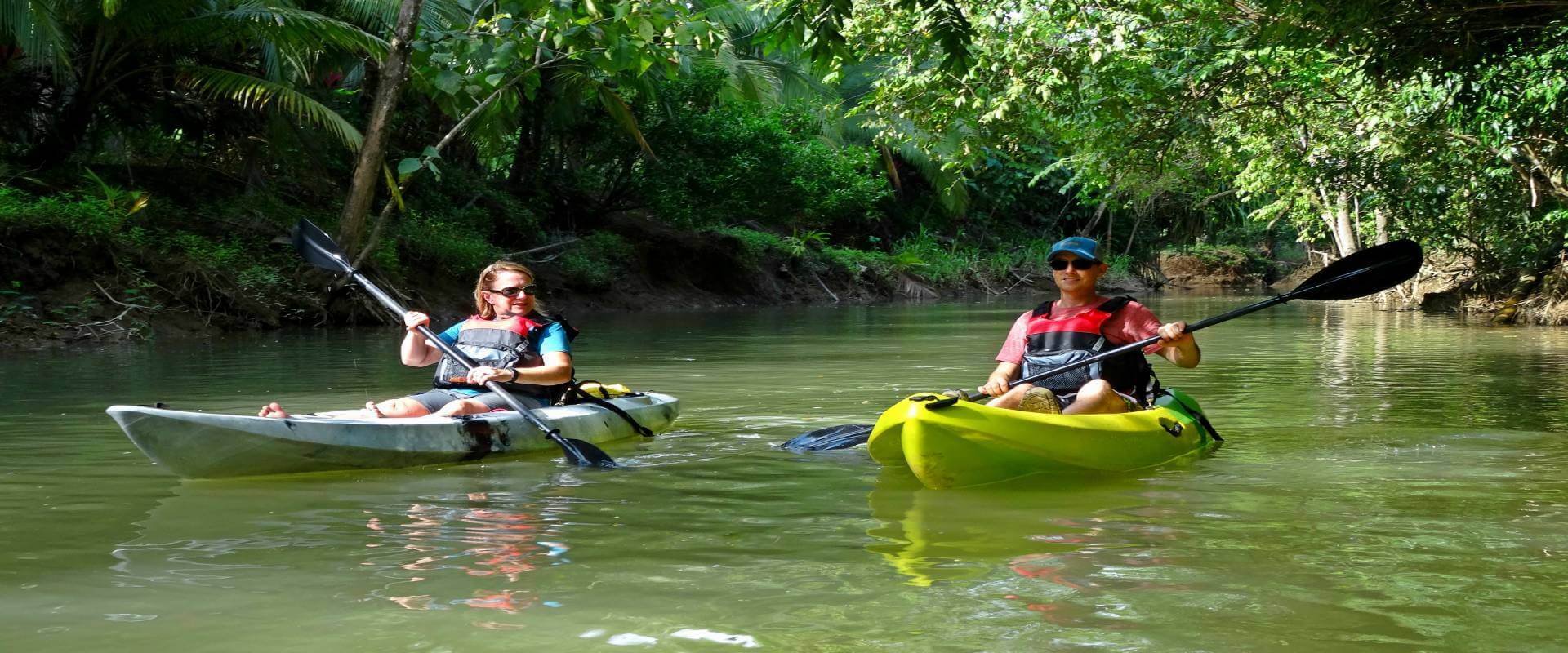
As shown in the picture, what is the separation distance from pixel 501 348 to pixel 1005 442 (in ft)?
7.64

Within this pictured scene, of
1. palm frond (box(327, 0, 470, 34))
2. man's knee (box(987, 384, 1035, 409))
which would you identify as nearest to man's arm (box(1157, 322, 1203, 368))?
man's knee (box(987, 384, 1035, 409))

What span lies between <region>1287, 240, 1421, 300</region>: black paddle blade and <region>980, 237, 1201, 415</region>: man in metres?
1.12

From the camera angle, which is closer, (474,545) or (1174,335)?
(474,545)

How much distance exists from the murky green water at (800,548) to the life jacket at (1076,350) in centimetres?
57

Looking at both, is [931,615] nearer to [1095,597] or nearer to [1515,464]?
[1095,597]

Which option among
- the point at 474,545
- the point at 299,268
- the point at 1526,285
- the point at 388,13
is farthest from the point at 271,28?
the point at 1526,285

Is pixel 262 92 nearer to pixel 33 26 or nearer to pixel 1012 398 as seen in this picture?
pixel 33 26

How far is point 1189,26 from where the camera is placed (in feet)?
35.4

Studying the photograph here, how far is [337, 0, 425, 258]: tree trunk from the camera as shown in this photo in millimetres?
14406

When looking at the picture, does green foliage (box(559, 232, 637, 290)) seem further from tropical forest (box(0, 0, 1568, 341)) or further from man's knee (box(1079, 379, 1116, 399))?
man's knee (box(1079, 379, 1116, 399))

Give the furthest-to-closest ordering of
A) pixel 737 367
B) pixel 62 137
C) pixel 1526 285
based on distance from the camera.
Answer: pixel 1526 285
pixel 62 137
pixel 737 367

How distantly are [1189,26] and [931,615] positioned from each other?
28.5 ft

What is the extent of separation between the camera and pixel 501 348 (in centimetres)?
614

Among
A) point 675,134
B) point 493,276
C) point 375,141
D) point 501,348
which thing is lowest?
point 501,348
